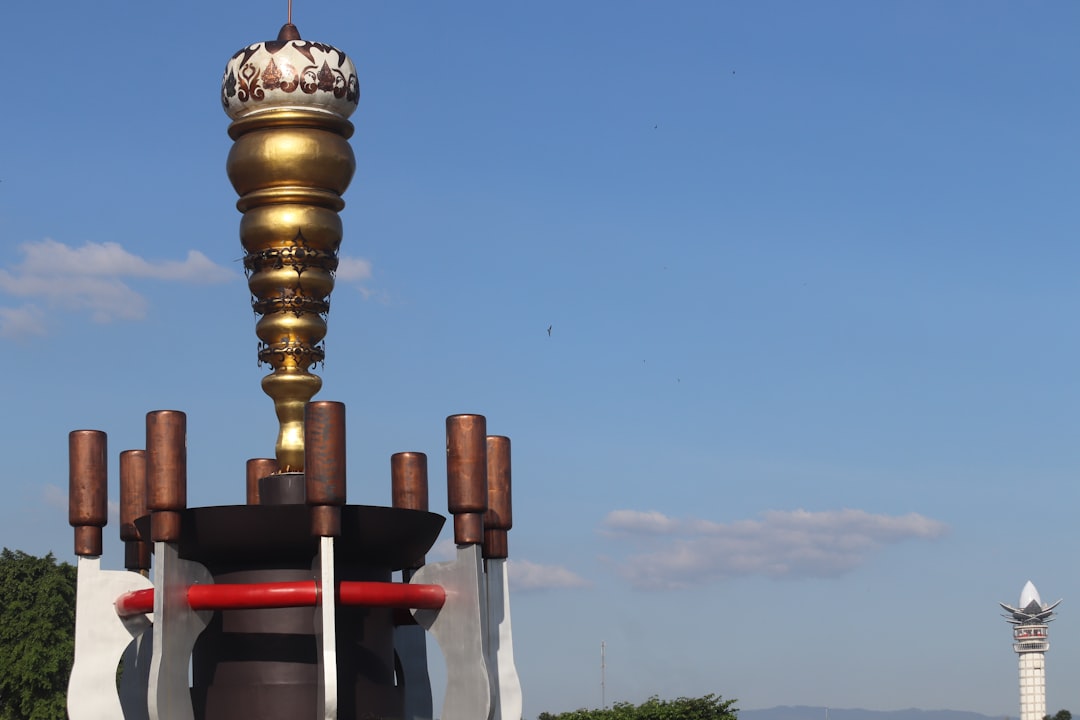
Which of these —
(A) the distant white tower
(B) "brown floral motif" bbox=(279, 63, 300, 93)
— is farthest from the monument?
(A) the distant white tower

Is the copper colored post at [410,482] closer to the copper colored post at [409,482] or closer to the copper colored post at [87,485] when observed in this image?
the copper colored post at [409,482]

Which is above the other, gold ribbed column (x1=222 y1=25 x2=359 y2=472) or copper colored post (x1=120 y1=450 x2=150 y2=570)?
gold ribbed column (x1=222 y1=25 x2=359 y2=472)

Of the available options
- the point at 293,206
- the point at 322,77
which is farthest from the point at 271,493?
the point at 322,77

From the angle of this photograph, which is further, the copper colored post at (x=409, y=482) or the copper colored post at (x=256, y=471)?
the copper colored post at (x=256, y=471)

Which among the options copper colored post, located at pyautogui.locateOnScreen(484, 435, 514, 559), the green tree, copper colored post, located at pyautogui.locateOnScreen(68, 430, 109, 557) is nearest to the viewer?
copper colored post, located at pyautogui.locateOnScreen(68, 430, 109, 557)

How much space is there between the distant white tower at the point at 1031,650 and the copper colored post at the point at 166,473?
557 feet

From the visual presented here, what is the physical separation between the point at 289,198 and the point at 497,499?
623 cm

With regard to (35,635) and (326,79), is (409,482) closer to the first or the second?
(326,79)

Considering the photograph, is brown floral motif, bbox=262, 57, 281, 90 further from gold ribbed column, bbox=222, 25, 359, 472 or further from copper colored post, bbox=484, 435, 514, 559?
copper colored post, bbox=484, 435, 514, 559

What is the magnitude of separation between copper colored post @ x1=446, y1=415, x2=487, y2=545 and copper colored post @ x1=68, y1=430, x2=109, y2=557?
5877 millimetres

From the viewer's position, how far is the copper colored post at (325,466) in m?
25.3

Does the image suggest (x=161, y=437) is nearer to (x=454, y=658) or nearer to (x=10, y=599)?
(x=454, y=658)

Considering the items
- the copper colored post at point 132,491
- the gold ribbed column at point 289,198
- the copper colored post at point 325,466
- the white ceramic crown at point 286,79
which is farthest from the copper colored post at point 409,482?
the white ceramic crown at point 286,79

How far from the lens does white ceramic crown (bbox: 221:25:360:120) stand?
2908 centimetres
